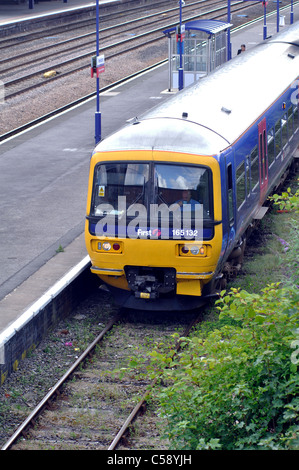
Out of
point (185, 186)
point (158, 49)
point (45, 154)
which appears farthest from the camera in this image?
point (158, 49)

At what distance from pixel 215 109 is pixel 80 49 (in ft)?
98.7

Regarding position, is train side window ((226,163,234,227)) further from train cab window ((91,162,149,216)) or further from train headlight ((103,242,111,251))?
train headlight ((103,242,111,251))

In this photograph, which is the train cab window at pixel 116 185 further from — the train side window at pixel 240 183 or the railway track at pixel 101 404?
the train side window at pixel 240 183

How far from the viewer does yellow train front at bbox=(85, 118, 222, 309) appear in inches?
448

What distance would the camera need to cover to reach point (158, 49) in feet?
140

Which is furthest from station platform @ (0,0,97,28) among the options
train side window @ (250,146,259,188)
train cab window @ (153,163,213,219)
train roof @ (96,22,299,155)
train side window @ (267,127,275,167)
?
train cab window @ (153,163,213,219)

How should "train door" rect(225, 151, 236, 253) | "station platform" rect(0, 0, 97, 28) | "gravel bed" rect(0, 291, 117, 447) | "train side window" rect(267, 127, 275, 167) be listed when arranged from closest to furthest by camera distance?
1. "gravel bed" rect(0, 291, 117, 447)
2. "train door" rect(225, 151, 236, 253)
3. "train side window" rect(267, 127, 275, 167)
4. "station platform" rect(0, 0, 97, 28)

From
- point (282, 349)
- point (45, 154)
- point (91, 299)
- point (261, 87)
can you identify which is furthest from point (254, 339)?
point (45, 154)

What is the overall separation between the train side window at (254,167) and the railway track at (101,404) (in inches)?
136

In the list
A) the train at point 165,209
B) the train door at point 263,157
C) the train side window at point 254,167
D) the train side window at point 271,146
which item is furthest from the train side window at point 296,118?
the train at point 165,209

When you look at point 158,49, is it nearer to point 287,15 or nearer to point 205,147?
point 287,15

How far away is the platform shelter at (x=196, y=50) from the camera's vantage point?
29753 mm

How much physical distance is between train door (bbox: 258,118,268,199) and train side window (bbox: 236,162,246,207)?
1757 millimetres

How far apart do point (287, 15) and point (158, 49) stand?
19.4 meters
